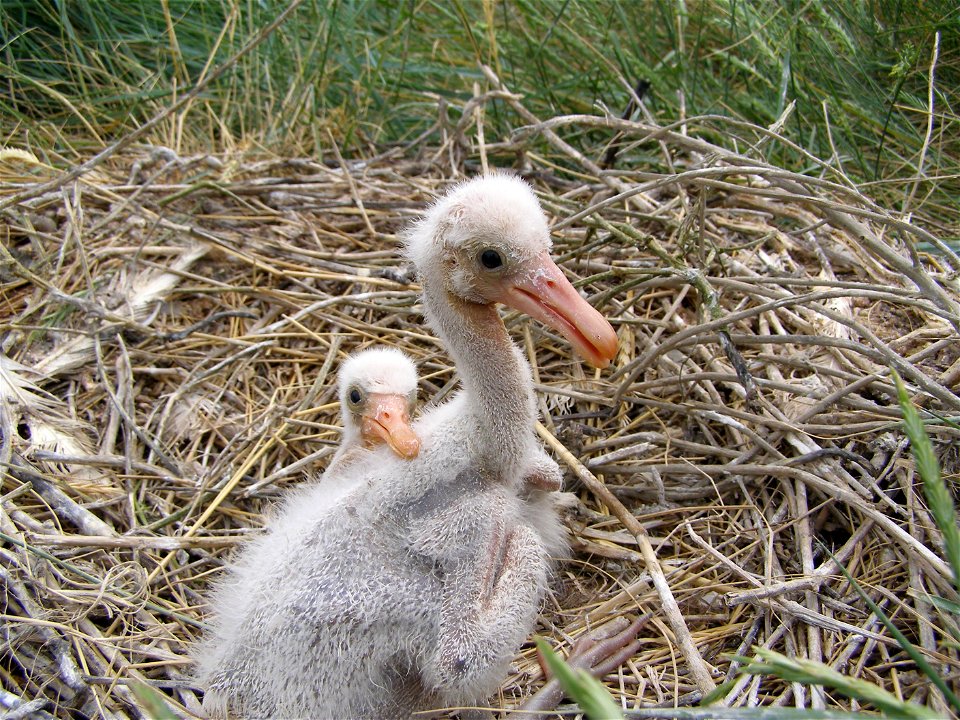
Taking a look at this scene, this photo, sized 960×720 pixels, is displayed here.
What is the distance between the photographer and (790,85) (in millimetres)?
3000

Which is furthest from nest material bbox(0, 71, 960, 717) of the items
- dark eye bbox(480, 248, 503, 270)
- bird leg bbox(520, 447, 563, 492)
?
dark eye bbox(480, 248, 503, 270)

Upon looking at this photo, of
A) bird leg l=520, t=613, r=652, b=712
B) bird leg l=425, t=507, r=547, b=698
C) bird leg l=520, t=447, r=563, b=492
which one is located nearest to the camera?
bird leg l=425, t=507, r=547, b=698

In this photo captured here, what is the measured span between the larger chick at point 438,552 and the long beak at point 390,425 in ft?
0.15

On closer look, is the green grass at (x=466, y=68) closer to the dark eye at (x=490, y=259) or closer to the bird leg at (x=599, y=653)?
the dark eye at (x=490, y=259)

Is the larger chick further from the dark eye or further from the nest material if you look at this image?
the nest material

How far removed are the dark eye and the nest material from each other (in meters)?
0.59

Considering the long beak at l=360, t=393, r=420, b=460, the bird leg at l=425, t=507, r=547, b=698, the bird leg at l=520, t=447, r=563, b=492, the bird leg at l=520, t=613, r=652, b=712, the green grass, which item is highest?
the green grass

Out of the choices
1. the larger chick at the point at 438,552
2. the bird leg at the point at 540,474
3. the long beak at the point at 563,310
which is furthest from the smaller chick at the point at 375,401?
the long beak at the point at 563,310

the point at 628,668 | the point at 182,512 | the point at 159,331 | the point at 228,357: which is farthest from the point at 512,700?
the point at 159,331

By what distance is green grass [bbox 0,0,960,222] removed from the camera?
2928mm

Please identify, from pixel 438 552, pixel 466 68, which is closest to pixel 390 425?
pixel 438 552

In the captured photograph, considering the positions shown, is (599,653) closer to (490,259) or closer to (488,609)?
(488,609)

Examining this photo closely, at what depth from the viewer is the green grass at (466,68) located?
115 inches

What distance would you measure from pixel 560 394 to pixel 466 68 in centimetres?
194
